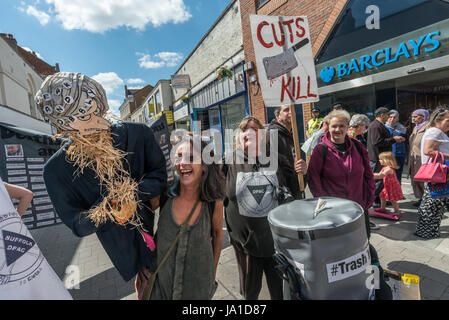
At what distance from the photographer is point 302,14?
7.07 metres

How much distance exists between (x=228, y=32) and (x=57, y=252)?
34.9ft

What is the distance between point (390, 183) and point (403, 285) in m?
3.17

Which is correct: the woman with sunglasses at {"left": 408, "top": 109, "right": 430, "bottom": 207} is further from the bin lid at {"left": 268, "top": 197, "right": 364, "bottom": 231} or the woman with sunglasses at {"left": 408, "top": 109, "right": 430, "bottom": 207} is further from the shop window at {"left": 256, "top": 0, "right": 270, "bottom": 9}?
the shop window at {"left": 256, "top": 0, "right": 270, "bottom": 9}

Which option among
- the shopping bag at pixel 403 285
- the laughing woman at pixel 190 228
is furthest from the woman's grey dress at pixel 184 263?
the shopping bag at pixel 403 285

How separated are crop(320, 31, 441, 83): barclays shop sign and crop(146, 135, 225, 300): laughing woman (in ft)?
20.2

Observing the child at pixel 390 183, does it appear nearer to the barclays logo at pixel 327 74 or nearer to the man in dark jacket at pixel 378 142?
the man in dark jacket at pixel 378 142

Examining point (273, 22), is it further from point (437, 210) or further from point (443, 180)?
point (437, 210)

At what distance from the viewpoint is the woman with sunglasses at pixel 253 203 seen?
5.93 feet

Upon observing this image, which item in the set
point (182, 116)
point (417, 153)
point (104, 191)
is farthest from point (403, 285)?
point (182, 116)

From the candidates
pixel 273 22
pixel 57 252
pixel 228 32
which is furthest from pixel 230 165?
pixel 228 32

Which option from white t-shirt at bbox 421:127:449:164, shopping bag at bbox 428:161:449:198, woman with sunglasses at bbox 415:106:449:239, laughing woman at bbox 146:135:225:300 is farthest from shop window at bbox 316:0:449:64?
laughing woman at bbox 146:135:225:300

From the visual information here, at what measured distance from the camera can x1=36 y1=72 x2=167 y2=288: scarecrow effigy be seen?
1090mm

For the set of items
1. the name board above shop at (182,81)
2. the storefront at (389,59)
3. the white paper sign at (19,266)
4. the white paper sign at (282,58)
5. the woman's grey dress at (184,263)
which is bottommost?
the woman's grey dress at (184,263)

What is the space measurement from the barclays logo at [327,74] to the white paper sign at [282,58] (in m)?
5.36
